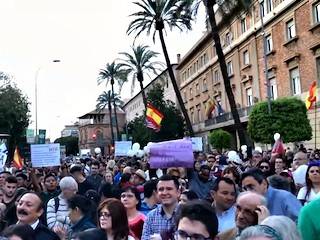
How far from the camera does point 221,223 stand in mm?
5336

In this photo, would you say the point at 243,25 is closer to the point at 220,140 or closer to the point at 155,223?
the point at 220,140

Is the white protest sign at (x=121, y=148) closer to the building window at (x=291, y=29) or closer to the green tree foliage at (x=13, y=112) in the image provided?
the building window at (x=291, y=29)

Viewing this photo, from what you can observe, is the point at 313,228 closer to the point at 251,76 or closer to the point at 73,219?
the point at 73,219

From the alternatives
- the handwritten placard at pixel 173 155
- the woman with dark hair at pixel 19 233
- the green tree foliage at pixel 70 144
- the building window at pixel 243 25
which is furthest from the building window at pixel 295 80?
the green tree foliage at pixel 70 144

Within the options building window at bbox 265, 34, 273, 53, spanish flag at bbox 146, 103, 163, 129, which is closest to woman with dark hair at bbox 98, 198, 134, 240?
spanish flag at bbox 146, 103, 163, 129

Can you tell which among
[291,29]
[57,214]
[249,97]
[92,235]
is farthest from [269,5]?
[92,235]

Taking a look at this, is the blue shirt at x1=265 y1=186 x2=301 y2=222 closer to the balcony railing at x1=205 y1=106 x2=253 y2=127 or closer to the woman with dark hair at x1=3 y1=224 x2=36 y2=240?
the woman with dark hair at x1=3 y1=224 x2=36 y2=240

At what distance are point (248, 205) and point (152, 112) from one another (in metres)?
24.3

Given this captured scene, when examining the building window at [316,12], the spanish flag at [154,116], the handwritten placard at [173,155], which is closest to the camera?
the handwritten placard at [173,155]

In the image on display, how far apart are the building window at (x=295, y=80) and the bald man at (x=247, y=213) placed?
3389cm

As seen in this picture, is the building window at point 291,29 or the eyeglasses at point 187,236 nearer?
the eyeglasses at point 187,236

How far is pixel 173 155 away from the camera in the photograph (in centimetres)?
895

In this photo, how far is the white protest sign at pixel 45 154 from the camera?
43.0 feet

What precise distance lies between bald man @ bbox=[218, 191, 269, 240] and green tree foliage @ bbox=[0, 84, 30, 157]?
4455 cm
